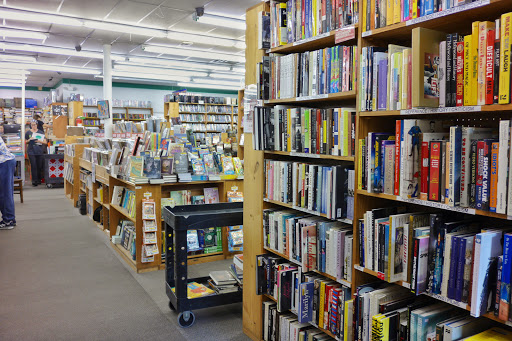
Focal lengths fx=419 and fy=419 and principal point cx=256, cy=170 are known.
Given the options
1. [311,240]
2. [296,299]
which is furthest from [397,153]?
[296,299]

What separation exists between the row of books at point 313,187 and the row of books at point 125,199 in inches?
99.2

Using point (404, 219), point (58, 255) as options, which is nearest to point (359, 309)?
point (404, 219)

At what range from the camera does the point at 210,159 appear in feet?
16.8

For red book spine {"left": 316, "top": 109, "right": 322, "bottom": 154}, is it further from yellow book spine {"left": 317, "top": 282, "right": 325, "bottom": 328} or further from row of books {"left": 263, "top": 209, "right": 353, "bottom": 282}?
yellow book spine {"left": 317, "top": 282, "right": 325, "bottom": 328}

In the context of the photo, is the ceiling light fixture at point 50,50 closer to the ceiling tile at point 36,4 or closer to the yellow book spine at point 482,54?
the ceiling tile at point 36,4

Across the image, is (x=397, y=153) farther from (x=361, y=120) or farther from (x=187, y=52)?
(x=187, y=52)

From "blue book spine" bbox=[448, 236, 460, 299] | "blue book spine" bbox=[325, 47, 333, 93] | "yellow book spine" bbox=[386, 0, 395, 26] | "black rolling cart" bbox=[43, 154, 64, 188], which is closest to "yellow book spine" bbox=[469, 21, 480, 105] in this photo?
"yellow book spine" bbox=[386, 0, 395, 26]

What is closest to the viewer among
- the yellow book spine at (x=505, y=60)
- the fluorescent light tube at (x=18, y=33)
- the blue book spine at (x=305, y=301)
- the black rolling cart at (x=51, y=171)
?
the yellow book spine at (x=505, y=60)

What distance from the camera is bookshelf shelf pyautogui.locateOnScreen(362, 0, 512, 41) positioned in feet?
5.13

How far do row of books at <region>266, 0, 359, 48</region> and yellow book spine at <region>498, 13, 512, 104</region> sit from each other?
2.59 feet

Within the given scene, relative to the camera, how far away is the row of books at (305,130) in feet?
7.22

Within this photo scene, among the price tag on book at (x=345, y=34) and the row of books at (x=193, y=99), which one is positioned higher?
the row of books at (x=193, y=99)

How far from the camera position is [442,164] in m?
1.70

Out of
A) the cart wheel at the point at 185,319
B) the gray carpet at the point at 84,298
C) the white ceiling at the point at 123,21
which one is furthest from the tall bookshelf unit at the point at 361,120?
the white ceiling at the point at 123,21
